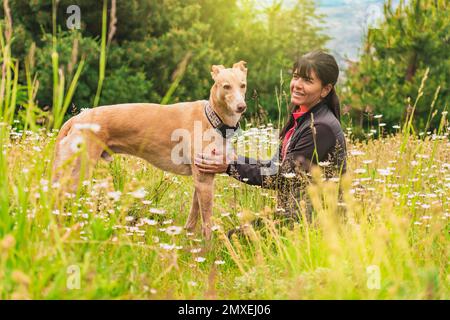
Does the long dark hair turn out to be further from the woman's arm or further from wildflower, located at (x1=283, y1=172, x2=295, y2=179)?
wildflower, located at (x1=283, y1=172, x2=295, y2=179)

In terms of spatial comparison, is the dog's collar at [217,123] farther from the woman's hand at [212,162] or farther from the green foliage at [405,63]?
the green foliage at [405,63]

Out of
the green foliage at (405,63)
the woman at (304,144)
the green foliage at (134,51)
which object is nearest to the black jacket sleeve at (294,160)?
the woman at (304,144)

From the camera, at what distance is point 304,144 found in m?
4.55

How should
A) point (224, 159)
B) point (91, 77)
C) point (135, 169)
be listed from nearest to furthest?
point (224, 159), point (135, 169), point (91, 77)

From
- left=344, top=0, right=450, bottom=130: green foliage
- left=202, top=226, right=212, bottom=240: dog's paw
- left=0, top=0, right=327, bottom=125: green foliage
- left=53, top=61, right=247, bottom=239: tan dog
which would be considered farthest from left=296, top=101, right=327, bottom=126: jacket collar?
left=344, top=0, right=450, bottom=130: green foliage

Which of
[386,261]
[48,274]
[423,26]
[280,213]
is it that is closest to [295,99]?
[280,213]

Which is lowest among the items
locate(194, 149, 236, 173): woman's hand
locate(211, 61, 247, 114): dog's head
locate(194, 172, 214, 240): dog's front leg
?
locate(194, 172, 214, 240): dog's front leg

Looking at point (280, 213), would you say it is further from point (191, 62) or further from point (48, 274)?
point (191, 62)

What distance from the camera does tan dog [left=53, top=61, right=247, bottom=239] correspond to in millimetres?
4977

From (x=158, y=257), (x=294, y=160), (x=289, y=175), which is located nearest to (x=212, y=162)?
(x=294, y=160)

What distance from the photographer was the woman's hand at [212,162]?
188 inches

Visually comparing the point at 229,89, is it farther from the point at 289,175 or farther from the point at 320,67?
the point at 289,175
